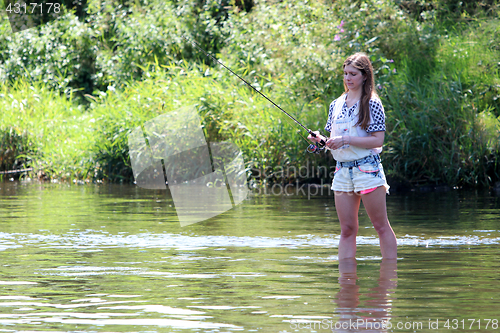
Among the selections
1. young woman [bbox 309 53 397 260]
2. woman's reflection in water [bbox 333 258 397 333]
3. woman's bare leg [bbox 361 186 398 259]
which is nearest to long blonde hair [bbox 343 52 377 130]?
young woman [bbox 309 53 397 260]

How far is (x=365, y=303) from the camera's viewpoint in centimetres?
439

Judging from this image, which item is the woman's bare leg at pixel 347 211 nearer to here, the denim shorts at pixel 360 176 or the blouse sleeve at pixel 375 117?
the denim shorts at pixel 360 176

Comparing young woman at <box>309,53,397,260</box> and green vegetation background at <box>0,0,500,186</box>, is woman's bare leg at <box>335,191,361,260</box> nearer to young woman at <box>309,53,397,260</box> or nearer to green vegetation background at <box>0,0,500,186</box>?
young woman at <box>309,53,397,260</box>

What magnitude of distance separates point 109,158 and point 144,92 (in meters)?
1.53

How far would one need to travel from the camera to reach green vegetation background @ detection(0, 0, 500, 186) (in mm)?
13539

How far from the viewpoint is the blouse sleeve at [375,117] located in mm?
5316

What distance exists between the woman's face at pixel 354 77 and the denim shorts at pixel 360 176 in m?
0.49

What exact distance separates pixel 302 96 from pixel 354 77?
9.73 m

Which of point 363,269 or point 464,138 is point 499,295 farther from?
point 464,138

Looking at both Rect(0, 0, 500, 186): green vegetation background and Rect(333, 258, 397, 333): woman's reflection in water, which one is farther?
Rect(0, 0, 500, 186): green vegetation background

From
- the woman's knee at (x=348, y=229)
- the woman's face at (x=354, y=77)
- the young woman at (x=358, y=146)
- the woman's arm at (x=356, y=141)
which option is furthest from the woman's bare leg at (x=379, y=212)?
the woman's face at (x=354, y=77)

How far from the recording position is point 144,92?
1650cm

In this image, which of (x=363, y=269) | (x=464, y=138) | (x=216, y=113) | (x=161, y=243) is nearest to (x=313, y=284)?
(x=363, y=269)

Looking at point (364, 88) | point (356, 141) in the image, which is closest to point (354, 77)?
point (364, 88)
